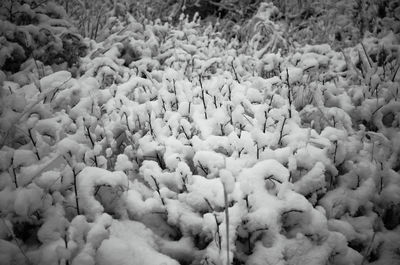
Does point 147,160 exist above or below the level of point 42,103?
below

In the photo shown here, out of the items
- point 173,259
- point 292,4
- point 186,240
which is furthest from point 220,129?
point 292,4

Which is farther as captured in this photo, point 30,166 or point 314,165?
point 314,165

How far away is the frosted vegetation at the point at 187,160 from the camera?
1.53m

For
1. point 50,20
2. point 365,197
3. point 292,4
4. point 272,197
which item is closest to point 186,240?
point 272,197

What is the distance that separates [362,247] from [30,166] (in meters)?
1.87

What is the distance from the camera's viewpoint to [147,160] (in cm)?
210

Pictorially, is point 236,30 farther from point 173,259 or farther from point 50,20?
point 173,259

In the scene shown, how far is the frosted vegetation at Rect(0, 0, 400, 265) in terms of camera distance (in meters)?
1.53

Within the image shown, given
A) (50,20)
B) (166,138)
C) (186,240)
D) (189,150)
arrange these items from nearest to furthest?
(186,240), (189,150), (166,138), (50,20)

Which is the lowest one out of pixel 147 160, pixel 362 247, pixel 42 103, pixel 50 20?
pixel 362 247

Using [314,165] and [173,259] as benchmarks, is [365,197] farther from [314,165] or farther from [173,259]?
[173,259]

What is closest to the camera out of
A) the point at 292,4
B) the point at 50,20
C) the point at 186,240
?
the point at 186,240

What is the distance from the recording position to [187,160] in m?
2.04

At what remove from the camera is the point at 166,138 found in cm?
212
